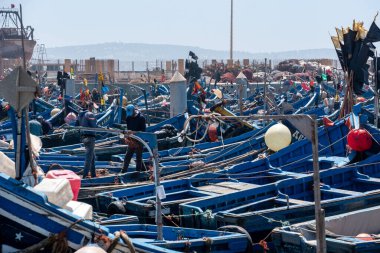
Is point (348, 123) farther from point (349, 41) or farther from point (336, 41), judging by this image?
point (336, 41)

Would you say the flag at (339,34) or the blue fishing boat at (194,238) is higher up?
the flag at (339,34)

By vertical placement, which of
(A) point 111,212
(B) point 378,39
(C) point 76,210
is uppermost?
(B) point 378,39

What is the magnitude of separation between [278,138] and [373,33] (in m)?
3.95

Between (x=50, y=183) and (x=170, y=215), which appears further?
(x=170, y=215)

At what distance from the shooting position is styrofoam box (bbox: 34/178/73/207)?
757 cm

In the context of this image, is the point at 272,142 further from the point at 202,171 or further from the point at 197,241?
the point at 197,241

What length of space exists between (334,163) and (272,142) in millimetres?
1929

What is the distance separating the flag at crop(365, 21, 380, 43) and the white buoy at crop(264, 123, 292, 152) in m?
3.56

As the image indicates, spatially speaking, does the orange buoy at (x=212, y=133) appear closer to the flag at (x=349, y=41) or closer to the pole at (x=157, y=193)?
the flag at (x=349, y=41)

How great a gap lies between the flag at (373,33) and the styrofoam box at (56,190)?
→ 1138 centimetres

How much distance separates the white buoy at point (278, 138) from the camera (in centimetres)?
1568

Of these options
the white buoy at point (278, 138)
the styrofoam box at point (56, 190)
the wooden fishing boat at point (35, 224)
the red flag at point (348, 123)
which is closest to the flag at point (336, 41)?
the white buoy at point (278, 138)

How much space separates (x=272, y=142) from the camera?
1570 centimetres

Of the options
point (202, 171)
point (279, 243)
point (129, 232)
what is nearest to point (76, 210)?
point (129, 232)
